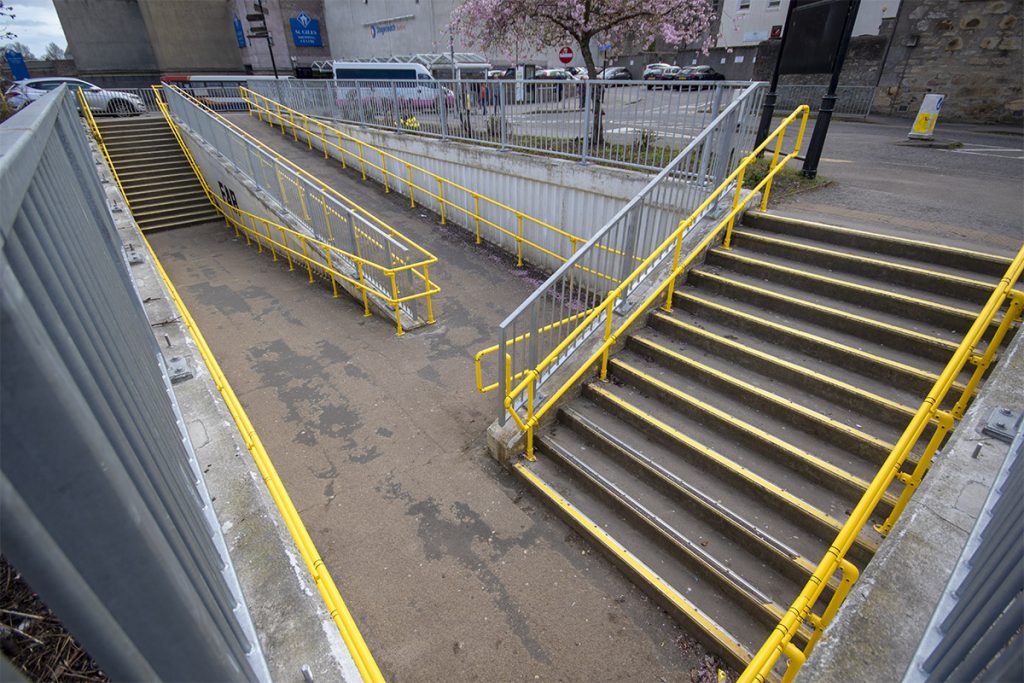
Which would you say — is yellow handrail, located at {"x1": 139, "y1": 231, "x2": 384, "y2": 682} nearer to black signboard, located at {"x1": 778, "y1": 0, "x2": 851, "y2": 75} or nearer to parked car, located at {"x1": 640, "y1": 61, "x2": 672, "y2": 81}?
black signboard, located at {"x1": 778, "y1": 0, "x2": 851, "y2": 75}

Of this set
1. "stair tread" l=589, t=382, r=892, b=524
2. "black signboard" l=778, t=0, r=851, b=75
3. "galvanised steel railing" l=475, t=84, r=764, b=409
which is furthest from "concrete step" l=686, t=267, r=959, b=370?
"black signboard" l=778, t=0, r=851, b=75

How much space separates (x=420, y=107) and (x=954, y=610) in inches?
563

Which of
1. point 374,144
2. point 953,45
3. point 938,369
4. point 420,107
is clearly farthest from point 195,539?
point 953,45

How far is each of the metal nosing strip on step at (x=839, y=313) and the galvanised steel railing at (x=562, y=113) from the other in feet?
8.50

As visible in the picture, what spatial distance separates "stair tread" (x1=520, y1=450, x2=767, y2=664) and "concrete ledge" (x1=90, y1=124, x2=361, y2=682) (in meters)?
2.79

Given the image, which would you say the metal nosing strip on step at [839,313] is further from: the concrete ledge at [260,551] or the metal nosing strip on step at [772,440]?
the concrete ledge at [260,551]

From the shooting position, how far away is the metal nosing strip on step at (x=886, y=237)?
4691mm

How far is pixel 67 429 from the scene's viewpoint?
855mm

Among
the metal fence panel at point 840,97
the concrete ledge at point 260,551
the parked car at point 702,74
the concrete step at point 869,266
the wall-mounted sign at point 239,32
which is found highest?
the wall-mounted sign at point 239,32

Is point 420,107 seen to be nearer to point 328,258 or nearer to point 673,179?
point 328,258

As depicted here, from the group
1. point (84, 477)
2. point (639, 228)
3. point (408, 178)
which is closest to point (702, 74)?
point (408, 178)

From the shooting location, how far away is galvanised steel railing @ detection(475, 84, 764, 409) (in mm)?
5113

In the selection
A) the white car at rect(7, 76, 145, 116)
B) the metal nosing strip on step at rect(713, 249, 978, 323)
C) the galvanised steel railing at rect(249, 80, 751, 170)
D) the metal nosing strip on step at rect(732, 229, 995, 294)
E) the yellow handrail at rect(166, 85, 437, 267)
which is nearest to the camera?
the metal nosing strip on step at rect(713, 249, 978, 323)

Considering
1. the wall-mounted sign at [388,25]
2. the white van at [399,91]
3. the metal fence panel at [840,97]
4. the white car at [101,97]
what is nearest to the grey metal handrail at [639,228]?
the white van at [399,91]
